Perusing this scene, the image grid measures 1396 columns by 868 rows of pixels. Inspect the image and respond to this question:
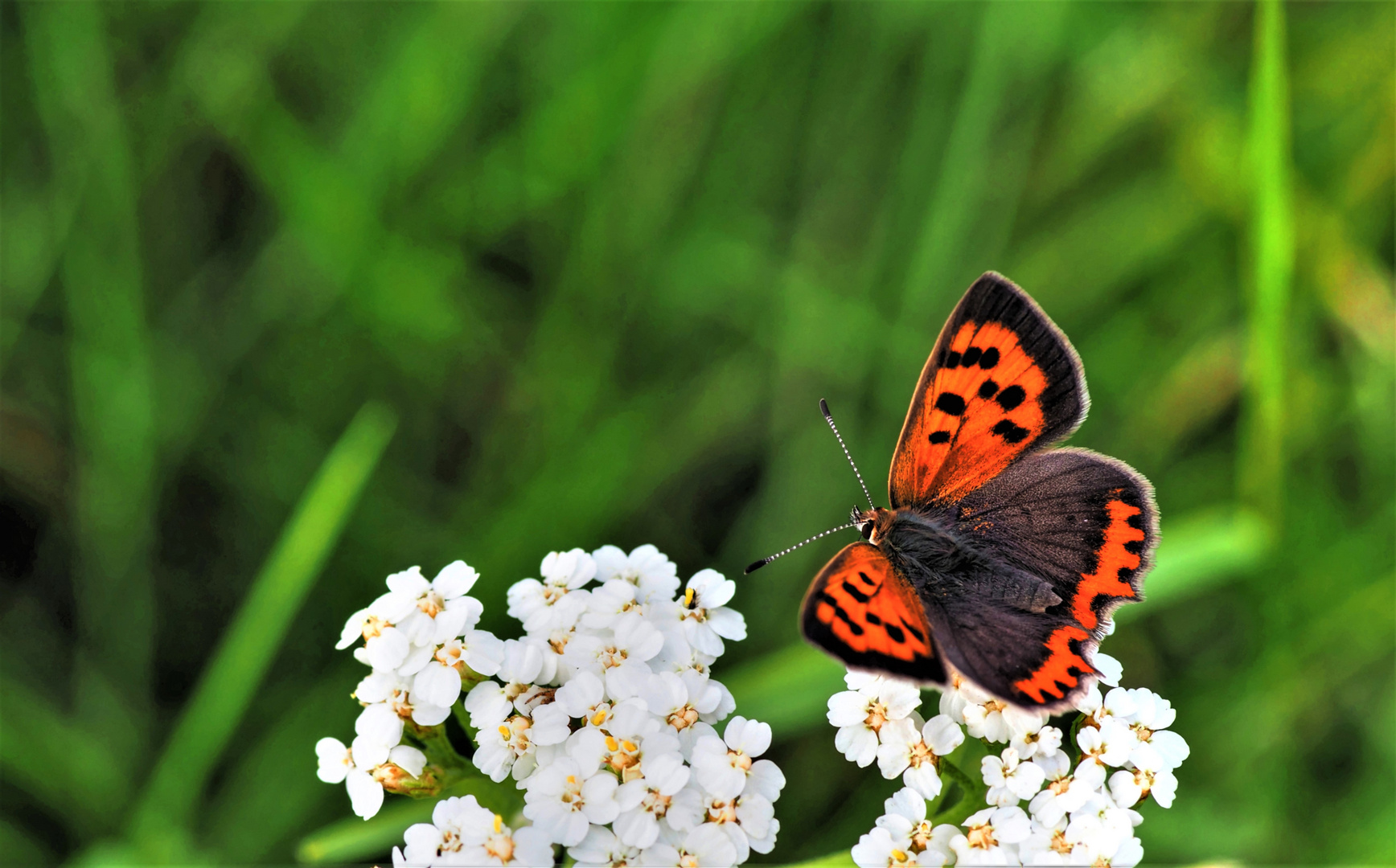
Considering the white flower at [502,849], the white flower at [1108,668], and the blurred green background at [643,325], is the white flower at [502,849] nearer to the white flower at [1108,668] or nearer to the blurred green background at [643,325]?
the white flower at [1108,668]

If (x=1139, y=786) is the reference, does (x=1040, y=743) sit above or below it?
above

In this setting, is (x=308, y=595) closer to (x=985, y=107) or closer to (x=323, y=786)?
(x=323, y=786)

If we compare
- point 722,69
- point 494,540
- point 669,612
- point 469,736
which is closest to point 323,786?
point 494,540

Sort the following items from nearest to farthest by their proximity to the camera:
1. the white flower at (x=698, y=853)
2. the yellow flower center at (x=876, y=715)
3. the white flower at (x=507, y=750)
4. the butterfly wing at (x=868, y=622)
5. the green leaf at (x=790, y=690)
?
the butterfly wing at (x=868, y=622) → the white flower at (x=698, y=853) → the white flower at (x=507, y=750) → the yellow flower center at (x=876, y=715) → the green leaf at (x=790, y=690)

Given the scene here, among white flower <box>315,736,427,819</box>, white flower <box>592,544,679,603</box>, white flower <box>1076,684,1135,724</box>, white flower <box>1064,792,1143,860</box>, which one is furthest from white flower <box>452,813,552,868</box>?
white flower <box>1076,684,1135,724</box>

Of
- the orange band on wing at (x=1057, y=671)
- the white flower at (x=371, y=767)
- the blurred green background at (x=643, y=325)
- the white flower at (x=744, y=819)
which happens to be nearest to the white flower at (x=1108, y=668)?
the orange band on wing at (x=1057, y=671)

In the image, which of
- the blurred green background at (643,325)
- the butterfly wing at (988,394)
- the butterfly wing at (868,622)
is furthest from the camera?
the blurred green background at (643,325)

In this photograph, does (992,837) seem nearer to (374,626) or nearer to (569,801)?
(569,801)

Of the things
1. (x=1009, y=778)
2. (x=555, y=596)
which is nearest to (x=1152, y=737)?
(x=1009, y=778)
